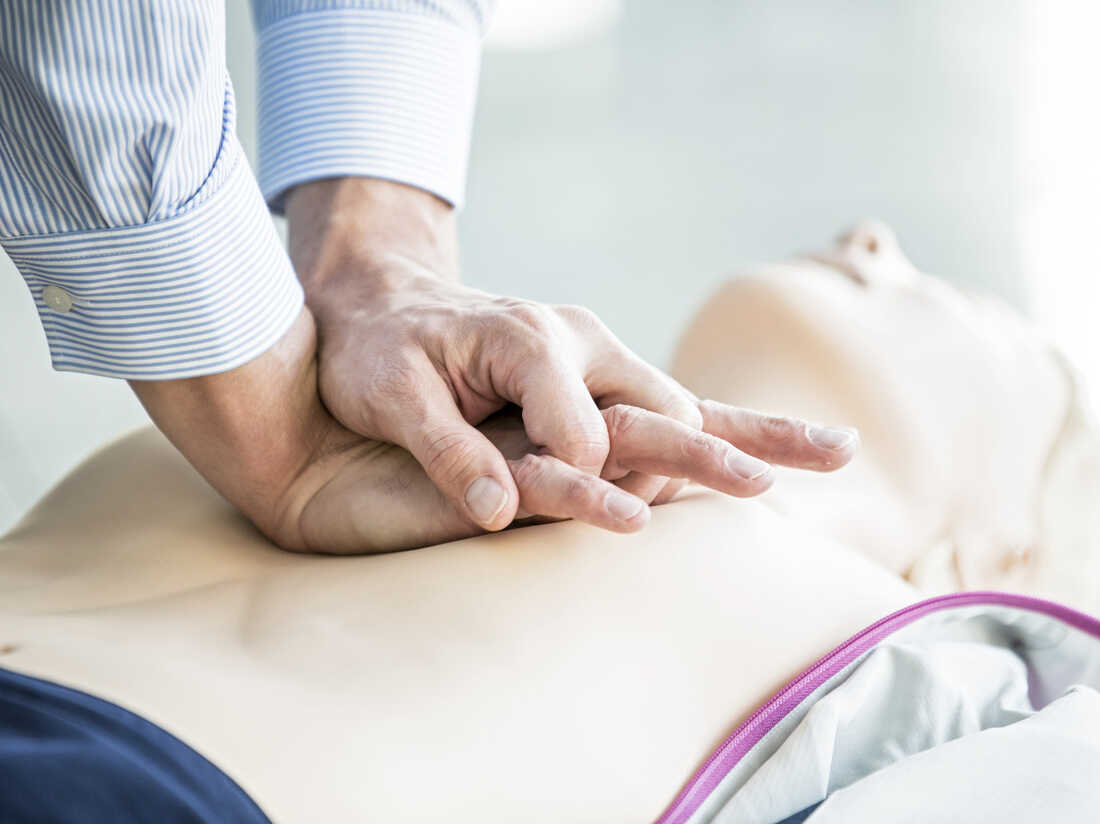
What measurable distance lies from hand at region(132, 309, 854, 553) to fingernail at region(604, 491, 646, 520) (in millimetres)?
31

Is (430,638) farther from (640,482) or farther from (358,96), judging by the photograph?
(358,96)

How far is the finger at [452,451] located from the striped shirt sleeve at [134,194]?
0.11 metres

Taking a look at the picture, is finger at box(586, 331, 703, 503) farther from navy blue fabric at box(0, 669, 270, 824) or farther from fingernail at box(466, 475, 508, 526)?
navy blue fabric at box(0, 669, 270, 824)

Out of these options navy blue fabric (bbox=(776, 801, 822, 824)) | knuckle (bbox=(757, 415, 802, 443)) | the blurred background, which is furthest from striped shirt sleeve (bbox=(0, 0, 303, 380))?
the blurred background

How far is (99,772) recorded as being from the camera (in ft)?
1.59

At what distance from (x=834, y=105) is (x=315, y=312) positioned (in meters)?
1.99

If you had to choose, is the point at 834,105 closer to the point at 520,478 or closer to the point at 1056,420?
the point at 1056,420

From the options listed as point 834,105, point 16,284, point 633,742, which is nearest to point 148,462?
point 633,742

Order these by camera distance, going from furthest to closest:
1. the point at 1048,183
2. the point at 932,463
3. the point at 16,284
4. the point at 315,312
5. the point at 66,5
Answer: the point at 1048,183 → the point at 16,284 → the point at 932,463 → the point at 315,312 → the point at 66,5

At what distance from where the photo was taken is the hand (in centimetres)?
73

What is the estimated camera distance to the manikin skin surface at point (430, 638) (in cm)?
56

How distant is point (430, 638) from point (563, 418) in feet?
0.53

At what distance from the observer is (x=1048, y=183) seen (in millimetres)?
2455

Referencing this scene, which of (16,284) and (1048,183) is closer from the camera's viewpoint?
(16,284)
